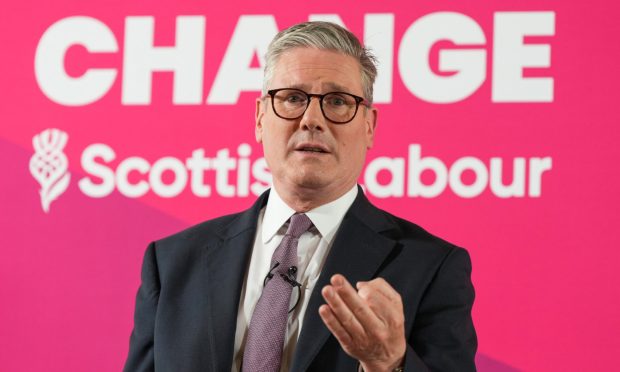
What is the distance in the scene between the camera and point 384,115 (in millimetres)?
3326

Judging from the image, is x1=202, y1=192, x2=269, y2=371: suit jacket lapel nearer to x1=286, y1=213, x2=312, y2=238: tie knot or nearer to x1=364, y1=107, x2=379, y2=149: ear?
x1=286, y1=213, x2=312, y2=238: tie knot

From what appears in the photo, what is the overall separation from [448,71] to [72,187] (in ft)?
4.58

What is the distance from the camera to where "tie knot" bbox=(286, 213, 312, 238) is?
7.00 feet

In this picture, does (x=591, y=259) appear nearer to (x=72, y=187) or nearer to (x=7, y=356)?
(x=72, y=187)

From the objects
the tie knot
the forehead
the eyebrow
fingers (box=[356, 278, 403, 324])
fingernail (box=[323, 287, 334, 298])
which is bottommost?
fingers (box=[356, 278, 403, 324])

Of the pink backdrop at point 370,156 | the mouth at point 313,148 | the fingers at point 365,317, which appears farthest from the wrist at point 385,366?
the pink backdrop at point 370,156

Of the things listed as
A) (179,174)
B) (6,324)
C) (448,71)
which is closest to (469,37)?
(448,71)

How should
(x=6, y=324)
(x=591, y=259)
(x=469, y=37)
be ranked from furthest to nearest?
(x=6, y=324) < (x=469, y=37) < (x=591, y=259)

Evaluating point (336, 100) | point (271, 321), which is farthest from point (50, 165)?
point (271, 321)

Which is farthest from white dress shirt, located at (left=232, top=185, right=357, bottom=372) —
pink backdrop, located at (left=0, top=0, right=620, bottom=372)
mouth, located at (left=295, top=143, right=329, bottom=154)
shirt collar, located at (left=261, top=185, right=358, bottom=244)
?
pink backdrop, located at (left=0, top=0, right=620, bottom=372)

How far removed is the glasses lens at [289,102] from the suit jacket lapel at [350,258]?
0.24 m

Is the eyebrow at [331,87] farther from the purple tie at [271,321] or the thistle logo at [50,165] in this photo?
the thistle logo at [50,165]

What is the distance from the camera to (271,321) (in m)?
2.00

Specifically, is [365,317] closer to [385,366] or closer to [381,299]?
[381,299]
